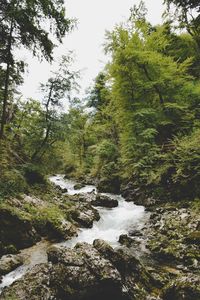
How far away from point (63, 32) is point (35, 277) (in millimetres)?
8513

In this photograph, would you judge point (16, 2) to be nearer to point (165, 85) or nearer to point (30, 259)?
point (30, 259)

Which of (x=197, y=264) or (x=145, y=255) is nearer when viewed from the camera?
(x=197, y=264)

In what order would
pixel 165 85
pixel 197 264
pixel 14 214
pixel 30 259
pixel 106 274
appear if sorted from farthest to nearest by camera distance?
pixel 165 85, pixel 14 214, pixel 30 259, pixel 197 264, pixel 106 274

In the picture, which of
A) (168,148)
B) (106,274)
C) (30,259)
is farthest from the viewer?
(168,148)

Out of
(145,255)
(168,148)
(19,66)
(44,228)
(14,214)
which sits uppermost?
(19,66)

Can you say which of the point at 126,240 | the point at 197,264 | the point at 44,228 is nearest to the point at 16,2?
the point at 44,228

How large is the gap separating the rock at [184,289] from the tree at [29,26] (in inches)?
353

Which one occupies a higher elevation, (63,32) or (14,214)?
(63,32)

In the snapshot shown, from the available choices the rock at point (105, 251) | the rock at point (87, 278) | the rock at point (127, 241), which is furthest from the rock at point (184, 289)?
the rock at point (127, 241)

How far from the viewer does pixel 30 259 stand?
24.8 ft

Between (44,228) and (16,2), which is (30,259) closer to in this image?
(44,228)

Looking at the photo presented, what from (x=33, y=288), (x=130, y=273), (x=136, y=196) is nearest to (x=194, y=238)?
(x=130, y=273)

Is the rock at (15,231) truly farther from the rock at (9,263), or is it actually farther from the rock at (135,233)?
the rock at (135,233)

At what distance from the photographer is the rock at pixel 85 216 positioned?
11.5m
